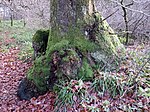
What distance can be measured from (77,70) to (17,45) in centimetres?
824

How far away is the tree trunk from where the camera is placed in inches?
194

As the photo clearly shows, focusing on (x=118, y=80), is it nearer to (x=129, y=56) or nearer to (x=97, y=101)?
(x=97, y=101)

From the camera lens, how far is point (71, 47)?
5.10 m

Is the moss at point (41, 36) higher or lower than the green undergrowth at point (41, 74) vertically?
higher

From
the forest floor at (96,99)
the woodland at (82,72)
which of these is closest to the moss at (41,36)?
the forest floor at (96,99)

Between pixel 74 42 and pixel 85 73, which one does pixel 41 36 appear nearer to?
pixel 74 42

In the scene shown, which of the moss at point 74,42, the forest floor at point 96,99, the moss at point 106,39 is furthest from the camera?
the moss at point 106,39

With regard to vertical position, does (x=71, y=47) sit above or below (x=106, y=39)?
below

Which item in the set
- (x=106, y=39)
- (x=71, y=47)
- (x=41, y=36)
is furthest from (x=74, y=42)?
(x=41, y=36)

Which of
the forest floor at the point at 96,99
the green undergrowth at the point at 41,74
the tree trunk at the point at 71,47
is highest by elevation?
the tree trunk at the point at 71,47

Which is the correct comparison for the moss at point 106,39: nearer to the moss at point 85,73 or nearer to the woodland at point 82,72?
the woodland at point 82,72

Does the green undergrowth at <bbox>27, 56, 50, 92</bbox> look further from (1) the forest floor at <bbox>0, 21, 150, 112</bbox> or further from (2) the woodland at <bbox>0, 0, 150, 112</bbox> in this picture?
(1) the forest floor at <bbox>0, 21, 150, 112</bbox>

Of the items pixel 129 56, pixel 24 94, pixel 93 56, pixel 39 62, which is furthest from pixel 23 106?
pixel 129 56

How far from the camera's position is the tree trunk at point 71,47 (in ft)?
16.1
